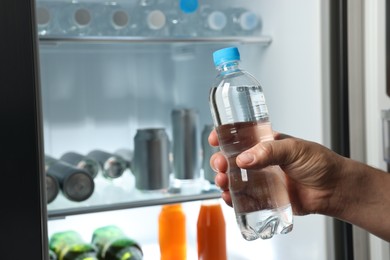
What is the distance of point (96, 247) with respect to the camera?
139 cm

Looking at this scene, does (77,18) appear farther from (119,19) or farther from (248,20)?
(248,20)

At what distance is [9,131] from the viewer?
0.85m

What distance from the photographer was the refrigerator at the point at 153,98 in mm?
859

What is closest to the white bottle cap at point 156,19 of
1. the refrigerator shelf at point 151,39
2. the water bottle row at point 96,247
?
the refrigerator shelf at point 151,39

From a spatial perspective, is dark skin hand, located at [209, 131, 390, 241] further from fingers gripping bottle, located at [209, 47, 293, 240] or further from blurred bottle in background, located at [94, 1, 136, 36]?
blurred bottle in background, located at [94, 1, 136, 36]

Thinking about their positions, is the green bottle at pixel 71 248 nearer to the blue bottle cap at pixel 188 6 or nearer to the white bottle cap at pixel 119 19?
the white bottle cap at pixel 119 19

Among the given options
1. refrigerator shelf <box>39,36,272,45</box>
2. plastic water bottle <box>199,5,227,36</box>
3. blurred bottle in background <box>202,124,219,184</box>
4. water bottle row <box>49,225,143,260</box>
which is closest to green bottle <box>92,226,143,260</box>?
water bottle row <box>49,225,143,260</box>

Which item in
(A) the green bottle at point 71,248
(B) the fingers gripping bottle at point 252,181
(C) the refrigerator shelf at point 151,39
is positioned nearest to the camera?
(B) the fingers gripping bottle at point 252,181

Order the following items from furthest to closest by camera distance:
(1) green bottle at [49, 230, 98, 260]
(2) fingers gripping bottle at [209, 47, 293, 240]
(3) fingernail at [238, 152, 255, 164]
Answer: (1) green bottle at [49, 230, 98, 260]
(2) fingers gripping bottle at [209, 47, 293, 240]
(3) fingernail at [238, 152, 255, 164]

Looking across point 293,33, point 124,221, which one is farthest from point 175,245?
point 293,33

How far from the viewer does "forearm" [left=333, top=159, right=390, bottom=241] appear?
41.0 inches

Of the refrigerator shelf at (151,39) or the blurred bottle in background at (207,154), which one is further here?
the blurred bottle in background at (207,154)

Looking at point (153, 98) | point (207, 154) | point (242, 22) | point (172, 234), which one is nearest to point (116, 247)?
point (172, 234)

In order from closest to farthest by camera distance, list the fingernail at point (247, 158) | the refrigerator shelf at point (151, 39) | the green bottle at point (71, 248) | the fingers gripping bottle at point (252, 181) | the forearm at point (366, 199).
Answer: the fingernail at point (247, 158) → the fingers gripping bottle at point (252, 181) → the forearm at point (366, 199) → the refrigerator shelf at point (151, 39) → the green bottle at point (71, 248)
